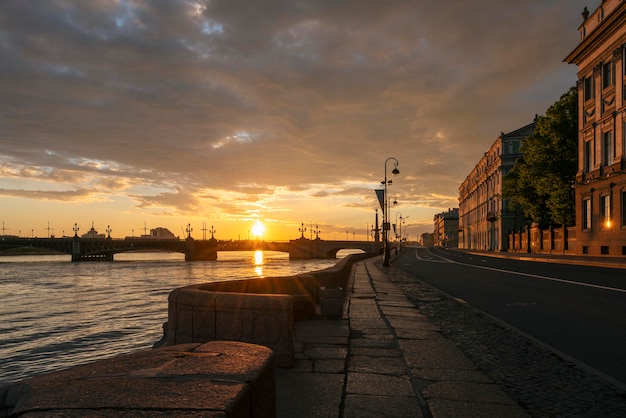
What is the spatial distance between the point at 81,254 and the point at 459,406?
133734 mm

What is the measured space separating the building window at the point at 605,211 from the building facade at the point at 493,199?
21.3 meters

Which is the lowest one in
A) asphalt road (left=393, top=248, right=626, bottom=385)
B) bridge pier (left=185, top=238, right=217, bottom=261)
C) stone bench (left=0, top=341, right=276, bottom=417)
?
bridge pier (left=185, top=238, right=217, bottom=261)

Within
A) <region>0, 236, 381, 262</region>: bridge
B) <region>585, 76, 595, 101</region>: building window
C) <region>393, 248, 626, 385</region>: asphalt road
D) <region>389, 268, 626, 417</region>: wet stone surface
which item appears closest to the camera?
<region>389, 268, 626, 417</region>: wet stone surface

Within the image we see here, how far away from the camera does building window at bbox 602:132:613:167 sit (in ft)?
131

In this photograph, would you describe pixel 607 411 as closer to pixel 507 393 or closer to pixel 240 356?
pixel 507 393

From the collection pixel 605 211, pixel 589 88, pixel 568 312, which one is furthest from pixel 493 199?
pixel 568 312

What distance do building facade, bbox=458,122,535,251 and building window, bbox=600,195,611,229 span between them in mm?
21278

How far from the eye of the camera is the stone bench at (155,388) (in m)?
2.17

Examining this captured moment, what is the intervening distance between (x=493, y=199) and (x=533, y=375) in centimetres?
8992

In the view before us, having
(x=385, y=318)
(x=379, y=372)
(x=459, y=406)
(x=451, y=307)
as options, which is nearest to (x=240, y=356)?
(x=459, y=406)

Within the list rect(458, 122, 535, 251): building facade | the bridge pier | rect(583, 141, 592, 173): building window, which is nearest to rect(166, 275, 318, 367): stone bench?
rect(583, 141, 592, 173): building window

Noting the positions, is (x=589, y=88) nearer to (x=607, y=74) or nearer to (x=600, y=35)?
(x=607, y=74)

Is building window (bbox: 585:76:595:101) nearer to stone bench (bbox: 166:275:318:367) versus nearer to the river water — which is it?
the river water

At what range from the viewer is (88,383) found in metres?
2.50
